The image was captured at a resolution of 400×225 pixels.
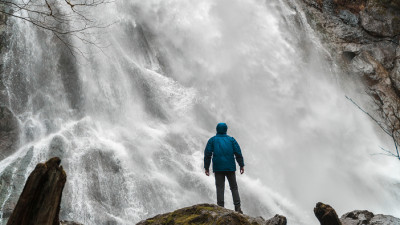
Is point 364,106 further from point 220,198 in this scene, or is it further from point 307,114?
point 220,198

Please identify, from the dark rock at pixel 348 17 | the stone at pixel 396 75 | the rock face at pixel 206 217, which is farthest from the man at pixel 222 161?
the dark rock at pixel 348 17

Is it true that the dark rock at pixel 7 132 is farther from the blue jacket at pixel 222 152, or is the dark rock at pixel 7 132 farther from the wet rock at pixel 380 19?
the wet rock at pixel 380 19

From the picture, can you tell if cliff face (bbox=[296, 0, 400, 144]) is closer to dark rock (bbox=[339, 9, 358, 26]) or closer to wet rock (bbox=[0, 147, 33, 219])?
dark rock (bbox=[339, 9, 358, 26])

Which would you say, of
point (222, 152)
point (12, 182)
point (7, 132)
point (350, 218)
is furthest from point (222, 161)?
point (7, 132)

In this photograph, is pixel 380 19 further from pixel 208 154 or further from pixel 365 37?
pixel 208 154

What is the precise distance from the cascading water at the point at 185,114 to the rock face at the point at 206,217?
515 cm

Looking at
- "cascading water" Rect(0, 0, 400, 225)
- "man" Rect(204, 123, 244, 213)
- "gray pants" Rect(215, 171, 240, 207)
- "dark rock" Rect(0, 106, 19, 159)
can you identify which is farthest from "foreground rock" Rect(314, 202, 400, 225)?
"dark rock" Rect(0, 106, 19, 159)

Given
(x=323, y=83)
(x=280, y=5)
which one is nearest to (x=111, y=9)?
(x=280, y=5)

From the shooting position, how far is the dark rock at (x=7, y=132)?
11742 millimetres

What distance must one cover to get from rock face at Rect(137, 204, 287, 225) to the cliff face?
16.0 metres

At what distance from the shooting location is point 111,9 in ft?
59.8

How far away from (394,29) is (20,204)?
2096 centimetres

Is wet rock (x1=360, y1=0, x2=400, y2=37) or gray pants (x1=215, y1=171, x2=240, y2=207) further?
Result: wet rock (x1=360, y1=0, x2=400, y2=37)

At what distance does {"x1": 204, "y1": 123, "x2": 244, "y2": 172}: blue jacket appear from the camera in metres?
6.98
